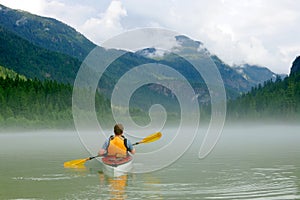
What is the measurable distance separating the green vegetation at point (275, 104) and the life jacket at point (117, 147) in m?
136

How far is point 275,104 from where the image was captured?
169500 millimetres

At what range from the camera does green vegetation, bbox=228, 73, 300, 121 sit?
161m

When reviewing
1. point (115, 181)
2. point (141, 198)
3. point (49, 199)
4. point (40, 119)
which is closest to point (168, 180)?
point (115, 181)

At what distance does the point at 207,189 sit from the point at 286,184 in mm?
4262

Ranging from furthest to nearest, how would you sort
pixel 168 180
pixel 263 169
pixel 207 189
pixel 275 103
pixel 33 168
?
1. pixel 275 103
2. pixel 33 168
3. pixel 263 169
4. pixel 168 180
5. pixel 207 189

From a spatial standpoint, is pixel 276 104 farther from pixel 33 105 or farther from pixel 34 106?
pixel 33 105

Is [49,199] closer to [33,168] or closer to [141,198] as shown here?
[141,198]

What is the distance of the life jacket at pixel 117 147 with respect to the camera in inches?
1146

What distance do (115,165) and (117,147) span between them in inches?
46.7

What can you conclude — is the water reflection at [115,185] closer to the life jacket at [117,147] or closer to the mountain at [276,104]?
the life jacket at [117,147]

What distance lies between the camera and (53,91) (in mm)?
154750

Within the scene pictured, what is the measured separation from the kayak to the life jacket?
0.29 m

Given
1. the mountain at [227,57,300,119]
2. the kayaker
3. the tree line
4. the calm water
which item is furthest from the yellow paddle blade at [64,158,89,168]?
the mountain at [227,57,300,119]

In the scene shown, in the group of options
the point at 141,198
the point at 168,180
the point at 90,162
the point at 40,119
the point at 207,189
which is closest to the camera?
Answer: the point at 141,198
